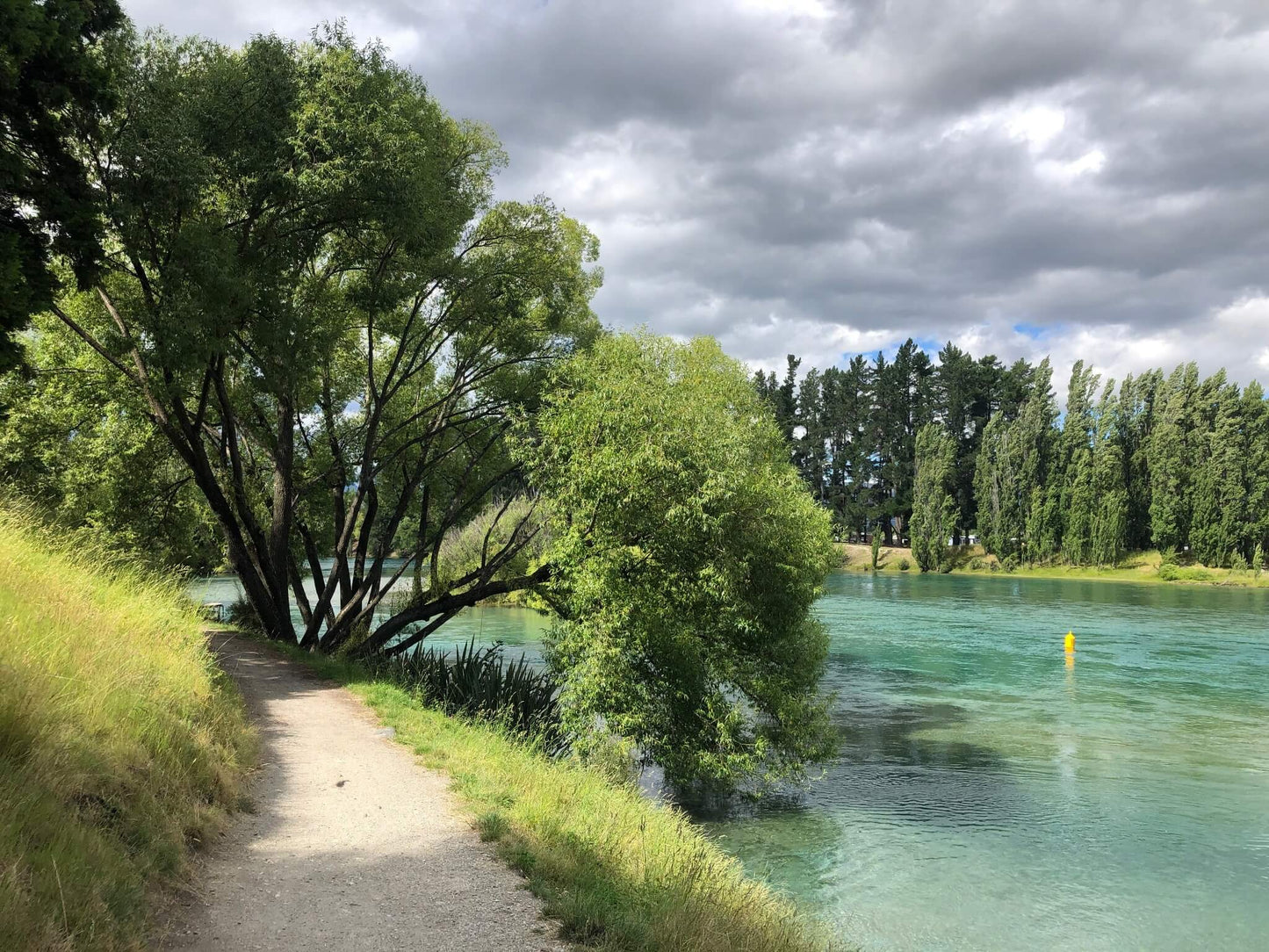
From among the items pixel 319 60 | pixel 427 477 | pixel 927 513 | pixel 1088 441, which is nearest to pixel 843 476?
pixel 927 513

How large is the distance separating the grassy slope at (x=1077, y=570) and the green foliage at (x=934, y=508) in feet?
7.97

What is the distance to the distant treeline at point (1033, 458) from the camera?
221 feet

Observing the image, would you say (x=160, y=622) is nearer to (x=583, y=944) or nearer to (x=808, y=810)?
(x=583, y=944)

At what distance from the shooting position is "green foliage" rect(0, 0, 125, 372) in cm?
779

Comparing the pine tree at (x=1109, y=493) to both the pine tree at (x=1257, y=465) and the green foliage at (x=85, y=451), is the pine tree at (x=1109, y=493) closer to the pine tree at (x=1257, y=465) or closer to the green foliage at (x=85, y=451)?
the pine tree at (x=1257, y=465)

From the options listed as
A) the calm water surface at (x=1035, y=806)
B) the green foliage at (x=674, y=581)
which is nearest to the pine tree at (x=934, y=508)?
the calm water surface at (x=1035, y=806)

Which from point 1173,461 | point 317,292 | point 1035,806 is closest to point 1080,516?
point 1173,461

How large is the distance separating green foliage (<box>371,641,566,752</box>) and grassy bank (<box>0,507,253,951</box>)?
569 centimetres

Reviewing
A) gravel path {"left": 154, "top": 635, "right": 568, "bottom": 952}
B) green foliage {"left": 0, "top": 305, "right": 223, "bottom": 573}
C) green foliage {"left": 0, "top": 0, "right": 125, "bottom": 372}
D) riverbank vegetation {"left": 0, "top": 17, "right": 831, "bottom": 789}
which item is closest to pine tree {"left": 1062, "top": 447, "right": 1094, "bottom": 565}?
riverbank vegetation {"left": 0, "top": 17, "right": 831, "bottom": 789}

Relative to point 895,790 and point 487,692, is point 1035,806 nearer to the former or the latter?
point 895,790

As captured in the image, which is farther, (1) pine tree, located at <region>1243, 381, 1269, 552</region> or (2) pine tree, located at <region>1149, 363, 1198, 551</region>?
(2) pine tree, located at <region>1149, 363, 1198, 551</region>

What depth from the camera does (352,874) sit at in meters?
6.04

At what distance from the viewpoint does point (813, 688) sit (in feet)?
53.8

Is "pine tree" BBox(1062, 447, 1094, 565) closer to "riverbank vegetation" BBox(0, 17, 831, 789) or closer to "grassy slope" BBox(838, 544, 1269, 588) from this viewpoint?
"grassy slope" BBox(838, 544, 1269, 588)
